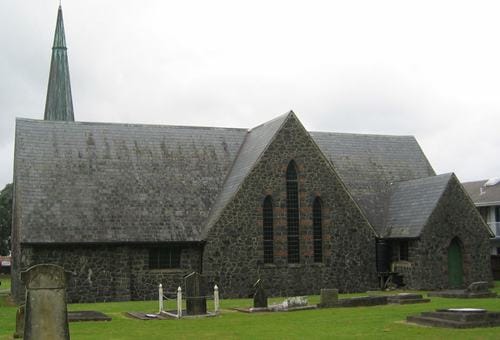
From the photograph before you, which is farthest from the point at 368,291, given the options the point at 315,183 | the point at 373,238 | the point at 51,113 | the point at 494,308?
the point at 51,113

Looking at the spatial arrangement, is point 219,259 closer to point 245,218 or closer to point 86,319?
point 245,218

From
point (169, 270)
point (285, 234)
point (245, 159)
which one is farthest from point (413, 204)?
point (169, 270)

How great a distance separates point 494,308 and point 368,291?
1368 cm

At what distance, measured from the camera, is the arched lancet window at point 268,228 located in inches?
1469

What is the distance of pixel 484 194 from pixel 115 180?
41.3 meters

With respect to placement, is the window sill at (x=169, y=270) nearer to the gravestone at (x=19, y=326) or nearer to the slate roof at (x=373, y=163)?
the slate roof at (x=373, y=163)

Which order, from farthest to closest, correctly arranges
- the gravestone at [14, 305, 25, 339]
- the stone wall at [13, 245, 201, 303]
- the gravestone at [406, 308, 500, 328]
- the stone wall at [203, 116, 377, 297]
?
the stone wall at [203, 116, 377, 297] < the stone wall at [13, 245, 201, 303] < the gravestone at [406, 308, 500, 328] < the gravestone at [14, 305, 25, 339]

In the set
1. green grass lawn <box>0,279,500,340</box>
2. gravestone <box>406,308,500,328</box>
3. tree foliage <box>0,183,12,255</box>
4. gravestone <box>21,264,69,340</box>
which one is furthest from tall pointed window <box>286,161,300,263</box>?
tree foliage <box>0,183,12,255</box>

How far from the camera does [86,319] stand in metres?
24.1

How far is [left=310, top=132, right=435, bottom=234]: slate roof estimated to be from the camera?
144ft

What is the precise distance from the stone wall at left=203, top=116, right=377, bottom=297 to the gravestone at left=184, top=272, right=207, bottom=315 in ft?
31.4

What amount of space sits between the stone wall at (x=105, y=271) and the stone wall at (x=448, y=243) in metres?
12.3

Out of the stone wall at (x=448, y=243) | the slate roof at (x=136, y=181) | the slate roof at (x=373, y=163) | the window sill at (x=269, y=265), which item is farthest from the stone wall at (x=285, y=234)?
the slate roof at (x=373, y=163)

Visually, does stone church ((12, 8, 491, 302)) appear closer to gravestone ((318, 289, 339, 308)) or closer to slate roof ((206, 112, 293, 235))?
slate roof ((206, 112, 293, 235))
